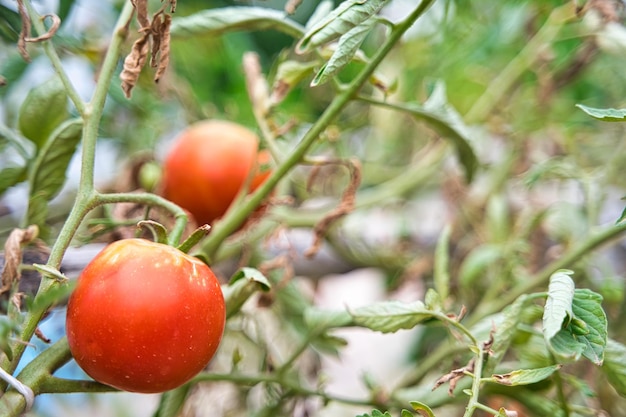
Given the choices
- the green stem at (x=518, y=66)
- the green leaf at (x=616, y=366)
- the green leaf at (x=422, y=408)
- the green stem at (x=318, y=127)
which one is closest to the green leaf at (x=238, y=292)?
the green stem at (x=318, y=127)

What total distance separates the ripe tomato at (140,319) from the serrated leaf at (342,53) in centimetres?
13

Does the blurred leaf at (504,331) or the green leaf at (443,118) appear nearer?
the blurred leaf at (504,331)

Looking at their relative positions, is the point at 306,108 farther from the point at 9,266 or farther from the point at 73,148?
the point at 9,266


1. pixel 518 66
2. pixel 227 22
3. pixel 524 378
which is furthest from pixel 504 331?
pixel 518 66

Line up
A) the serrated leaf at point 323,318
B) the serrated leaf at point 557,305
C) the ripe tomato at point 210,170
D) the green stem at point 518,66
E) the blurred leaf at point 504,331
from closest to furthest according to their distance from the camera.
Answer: the serrated leaf at point 557,305
the blurred leaf at point 504,331
the serrated leaf at point 323,318
the ripe tomato at point 210,170
the green stem at point 518,66

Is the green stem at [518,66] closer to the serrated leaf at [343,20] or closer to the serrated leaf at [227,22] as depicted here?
the serrated leaf at [227,22]

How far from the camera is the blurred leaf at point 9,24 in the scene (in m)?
0.56

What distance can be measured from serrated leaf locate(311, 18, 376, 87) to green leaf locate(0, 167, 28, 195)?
29cm

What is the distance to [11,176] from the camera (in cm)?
57

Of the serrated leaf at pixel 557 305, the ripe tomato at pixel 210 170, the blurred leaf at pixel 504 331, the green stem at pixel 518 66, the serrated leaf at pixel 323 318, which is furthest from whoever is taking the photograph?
the green stem at pixel 518 66

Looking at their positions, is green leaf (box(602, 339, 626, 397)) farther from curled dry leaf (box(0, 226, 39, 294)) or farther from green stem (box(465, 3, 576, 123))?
green stem (box(465, 3, 576, 123))

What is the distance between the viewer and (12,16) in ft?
1.86


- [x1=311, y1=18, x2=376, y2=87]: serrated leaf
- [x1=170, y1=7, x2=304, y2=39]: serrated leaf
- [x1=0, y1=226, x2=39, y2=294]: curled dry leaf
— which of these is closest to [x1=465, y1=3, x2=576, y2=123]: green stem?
[x1=170, y1=7, x2=304, y2=39]: serrated leaf

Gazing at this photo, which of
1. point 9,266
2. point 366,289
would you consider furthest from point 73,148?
point 366,289
